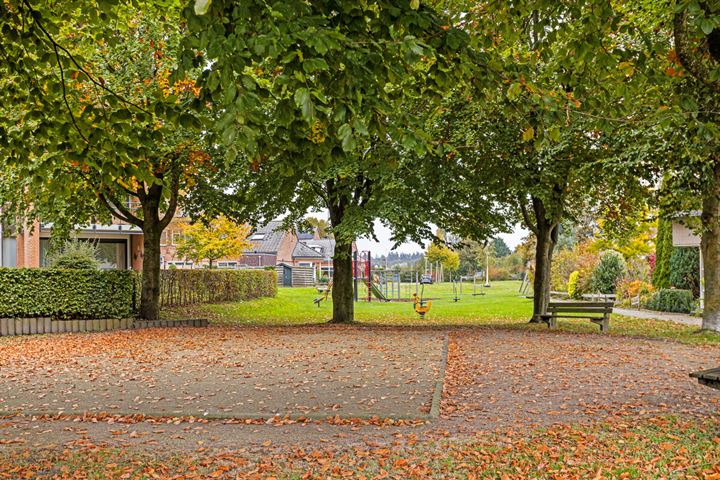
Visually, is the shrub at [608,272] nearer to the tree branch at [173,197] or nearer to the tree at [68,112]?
the tree branch at [173,197]

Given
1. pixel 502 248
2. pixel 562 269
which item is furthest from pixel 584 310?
pixel 502 248

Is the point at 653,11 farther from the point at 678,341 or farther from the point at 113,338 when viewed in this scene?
the point at 113,338

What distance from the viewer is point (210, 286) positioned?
2748cm

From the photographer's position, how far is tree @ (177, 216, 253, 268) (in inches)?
1388

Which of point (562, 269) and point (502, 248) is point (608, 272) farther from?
point (502, 248)

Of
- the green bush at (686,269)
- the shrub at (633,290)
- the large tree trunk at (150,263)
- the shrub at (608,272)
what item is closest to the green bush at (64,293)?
the large tree trunk at (150,263)

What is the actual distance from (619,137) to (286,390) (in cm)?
968

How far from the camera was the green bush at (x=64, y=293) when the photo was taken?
53.5ft

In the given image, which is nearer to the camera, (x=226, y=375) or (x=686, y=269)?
(x=226, y=375)

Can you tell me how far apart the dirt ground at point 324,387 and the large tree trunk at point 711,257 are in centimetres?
234

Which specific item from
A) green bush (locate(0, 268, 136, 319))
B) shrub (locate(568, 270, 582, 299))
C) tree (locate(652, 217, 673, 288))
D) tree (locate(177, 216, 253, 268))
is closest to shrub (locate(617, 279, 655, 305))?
tree (locate(652, 217, 673, 288))

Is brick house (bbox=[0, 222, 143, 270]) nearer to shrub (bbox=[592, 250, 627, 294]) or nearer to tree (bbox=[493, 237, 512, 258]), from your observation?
shrub (bbox=[592, 250, 627, 294])

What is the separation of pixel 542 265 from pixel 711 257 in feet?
15.4

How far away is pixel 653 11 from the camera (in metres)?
12.8
